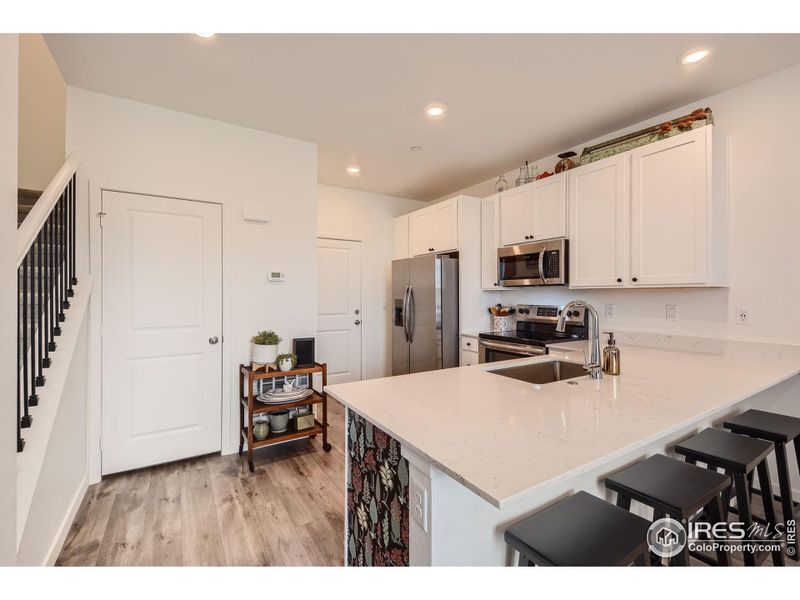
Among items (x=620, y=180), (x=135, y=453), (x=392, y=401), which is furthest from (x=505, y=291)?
(x=135, y=453)

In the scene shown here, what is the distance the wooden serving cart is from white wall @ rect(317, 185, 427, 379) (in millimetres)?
1822

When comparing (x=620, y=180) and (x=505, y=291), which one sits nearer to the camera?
(x=620, y=180)

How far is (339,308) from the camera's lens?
4551 mm

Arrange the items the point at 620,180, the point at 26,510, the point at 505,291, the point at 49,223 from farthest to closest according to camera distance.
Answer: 1. the point at 505,291
2. the point at 620,180
3. the point at 49,223
4. the point at 26,510

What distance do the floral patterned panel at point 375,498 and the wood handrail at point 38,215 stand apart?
50.4 inches

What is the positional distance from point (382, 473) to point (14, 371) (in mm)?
1026

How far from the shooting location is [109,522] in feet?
6.37

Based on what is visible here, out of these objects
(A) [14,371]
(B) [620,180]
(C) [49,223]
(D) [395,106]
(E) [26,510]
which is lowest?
(E) [26,510]

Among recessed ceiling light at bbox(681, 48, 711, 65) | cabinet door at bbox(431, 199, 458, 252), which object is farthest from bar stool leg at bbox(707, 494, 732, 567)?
cabinet door at bbox(431, 199, 458, 252)

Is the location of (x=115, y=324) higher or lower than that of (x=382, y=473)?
higher

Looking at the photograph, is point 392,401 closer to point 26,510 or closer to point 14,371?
point 14,371

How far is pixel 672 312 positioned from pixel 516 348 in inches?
44.3

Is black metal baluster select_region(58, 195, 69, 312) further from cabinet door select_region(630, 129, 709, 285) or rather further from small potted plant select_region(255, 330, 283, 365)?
cabinet door select_region(630, 129, 709, 285)
